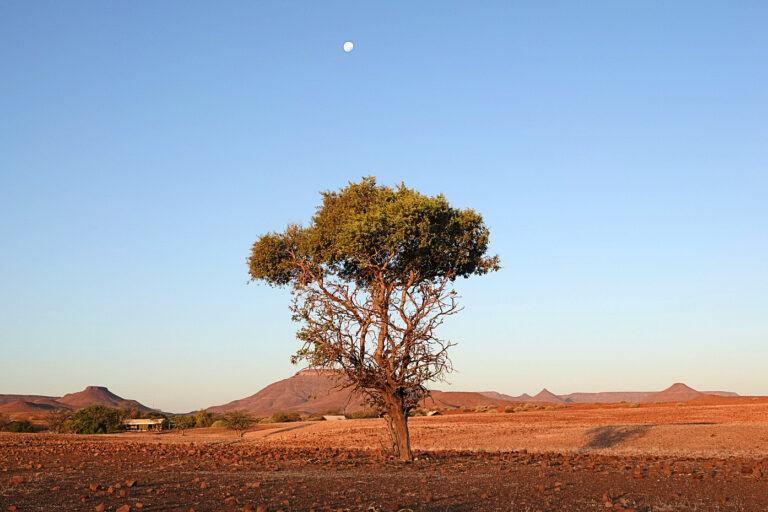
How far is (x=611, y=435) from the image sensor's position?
117 feet

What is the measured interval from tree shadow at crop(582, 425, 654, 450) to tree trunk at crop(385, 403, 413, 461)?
12.2 m

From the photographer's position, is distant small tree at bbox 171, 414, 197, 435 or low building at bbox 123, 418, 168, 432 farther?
low building at bbox 123, 418, 168, 432

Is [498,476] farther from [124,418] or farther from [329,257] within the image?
[124,418]

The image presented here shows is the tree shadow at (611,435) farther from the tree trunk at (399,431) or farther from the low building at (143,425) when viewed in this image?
the low building at (143,425)

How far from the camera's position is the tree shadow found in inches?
1253

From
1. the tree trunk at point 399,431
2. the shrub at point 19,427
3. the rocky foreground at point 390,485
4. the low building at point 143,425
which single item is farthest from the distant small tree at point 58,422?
the tree trunk at point 399,431

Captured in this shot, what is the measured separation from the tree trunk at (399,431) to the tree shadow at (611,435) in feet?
40.0

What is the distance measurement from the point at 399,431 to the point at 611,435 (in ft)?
60.5

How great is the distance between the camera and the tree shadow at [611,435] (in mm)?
31828

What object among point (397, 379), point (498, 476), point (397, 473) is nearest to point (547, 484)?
point (498, 476)

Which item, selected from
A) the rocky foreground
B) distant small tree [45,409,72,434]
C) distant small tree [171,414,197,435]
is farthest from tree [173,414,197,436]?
the rocky foreground

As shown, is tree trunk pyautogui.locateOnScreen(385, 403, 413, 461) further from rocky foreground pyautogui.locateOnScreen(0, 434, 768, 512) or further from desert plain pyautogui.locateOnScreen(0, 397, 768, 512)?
rocky foreground pyautogui.locateOnScreen(0, 434, 768, 512)

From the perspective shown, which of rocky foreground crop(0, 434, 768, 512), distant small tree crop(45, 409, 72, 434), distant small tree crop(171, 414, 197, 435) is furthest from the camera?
distant small tree crop(171, 414, 197, 435)

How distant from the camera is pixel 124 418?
70.7m
